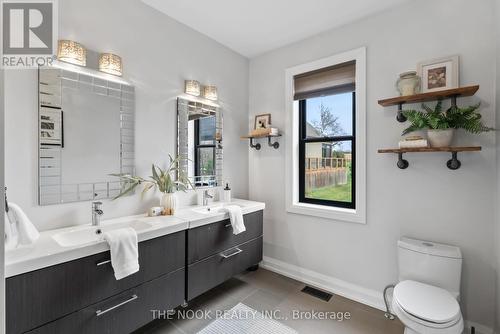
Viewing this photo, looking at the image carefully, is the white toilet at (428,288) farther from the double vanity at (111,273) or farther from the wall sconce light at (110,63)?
the wall sconce light at (110,63)

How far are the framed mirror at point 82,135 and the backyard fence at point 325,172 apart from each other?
6.15ft

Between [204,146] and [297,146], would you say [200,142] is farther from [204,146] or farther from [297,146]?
[297,146]

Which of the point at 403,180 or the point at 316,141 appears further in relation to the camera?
the point at 316,141

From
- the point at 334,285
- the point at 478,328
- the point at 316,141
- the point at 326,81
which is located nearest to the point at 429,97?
the point at 326,81

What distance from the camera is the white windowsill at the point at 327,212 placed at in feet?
7.61

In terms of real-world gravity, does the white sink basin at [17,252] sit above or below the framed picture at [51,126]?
below

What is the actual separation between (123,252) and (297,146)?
206 cm

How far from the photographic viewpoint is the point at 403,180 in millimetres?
2084

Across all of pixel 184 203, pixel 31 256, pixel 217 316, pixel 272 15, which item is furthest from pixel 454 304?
pixel 272 15

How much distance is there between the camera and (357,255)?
7.63 ft

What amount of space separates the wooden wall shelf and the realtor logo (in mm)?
2509

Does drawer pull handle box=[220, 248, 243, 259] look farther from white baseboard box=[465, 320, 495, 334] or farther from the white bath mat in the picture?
white baseboard box=[465, 320, 495, 334]

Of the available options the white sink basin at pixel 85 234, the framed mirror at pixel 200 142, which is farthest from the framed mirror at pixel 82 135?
the framed mirror at pixel 200 142

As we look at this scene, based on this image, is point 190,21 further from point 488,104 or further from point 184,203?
point 488,104
